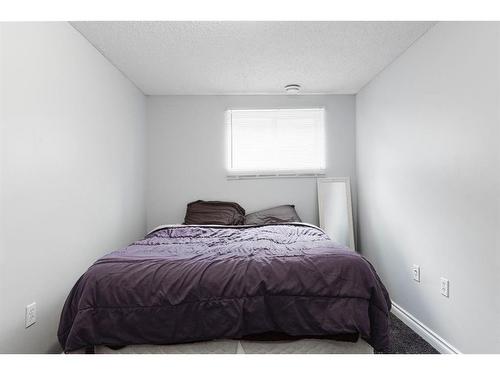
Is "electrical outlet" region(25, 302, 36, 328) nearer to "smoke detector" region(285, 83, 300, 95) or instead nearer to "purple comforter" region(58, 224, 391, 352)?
"purple comforter" region(58, 224, 391, 352)

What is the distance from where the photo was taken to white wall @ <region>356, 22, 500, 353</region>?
64.6 inches

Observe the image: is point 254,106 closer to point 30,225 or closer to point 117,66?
point 117,66

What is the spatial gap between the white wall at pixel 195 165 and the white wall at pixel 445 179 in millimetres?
1129

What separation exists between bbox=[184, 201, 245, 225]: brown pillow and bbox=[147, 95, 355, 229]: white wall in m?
0.12

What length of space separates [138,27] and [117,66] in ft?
2.73

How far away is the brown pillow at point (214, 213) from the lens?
3393 millimetres

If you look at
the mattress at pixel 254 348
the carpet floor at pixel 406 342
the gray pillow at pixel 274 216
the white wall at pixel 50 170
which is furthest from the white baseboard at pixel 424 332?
the white wall at pixel 50 170

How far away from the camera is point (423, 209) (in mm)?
2266

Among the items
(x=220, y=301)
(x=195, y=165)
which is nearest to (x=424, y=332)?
(x=220, y=301)

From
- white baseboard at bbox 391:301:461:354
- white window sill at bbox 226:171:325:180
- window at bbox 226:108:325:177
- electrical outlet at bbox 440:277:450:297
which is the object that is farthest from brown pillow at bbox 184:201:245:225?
electrical outlet at bbox 440:277:450:297

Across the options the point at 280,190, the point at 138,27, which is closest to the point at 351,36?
the point at 138,27

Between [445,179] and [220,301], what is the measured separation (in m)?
1.68

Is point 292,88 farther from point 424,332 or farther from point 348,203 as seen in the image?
point 424,332

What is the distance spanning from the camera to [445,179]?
200cm
